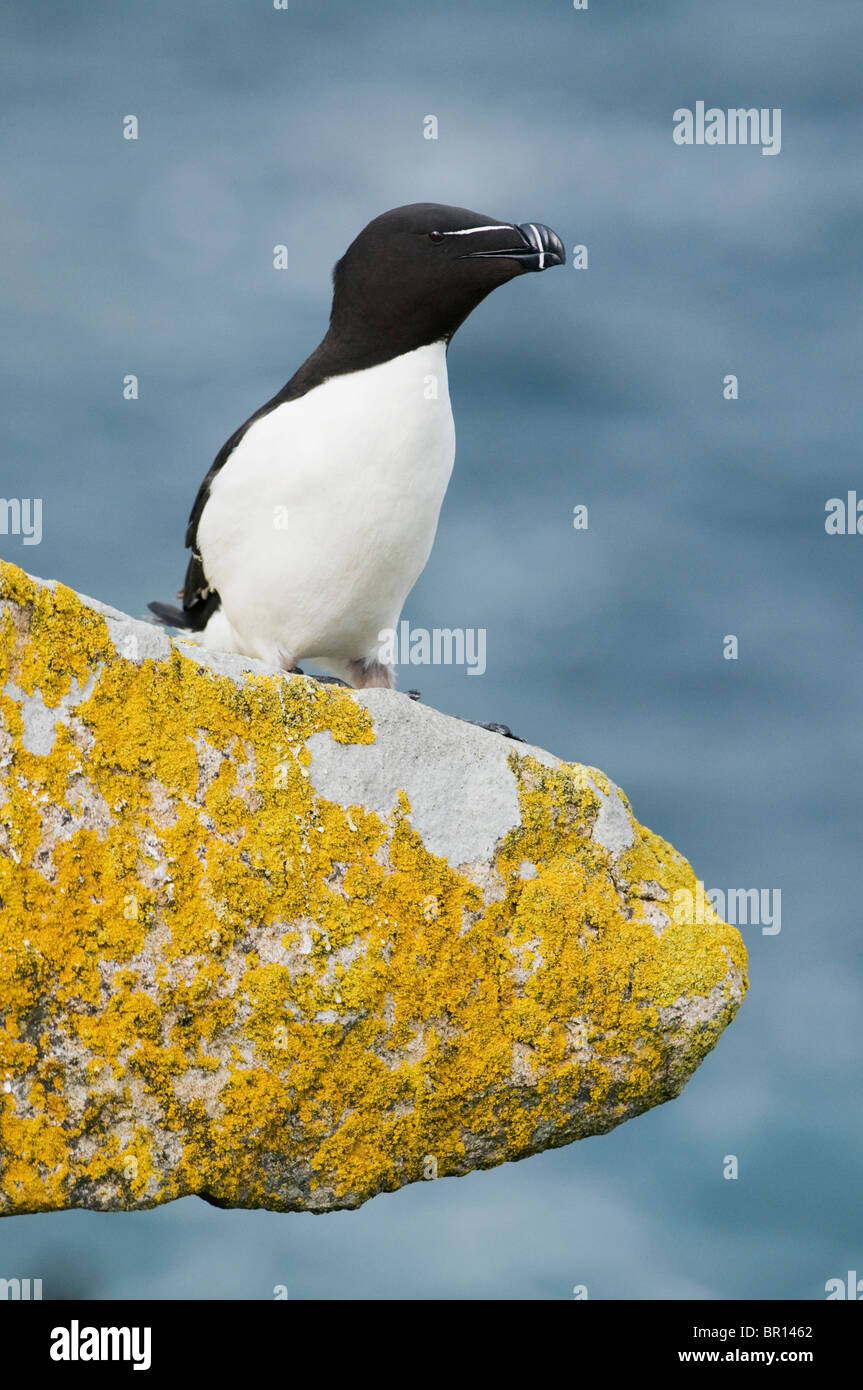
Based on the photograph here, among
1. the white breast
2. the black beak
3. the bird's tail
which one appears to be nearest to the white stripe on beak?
the black beak

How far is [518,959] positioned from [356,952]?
24.1 inches

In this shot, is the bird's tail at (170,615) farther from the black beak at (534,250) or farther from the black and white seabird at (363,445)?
the black beak at (534,250)

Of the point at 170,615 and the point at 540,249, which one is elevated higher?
the point at 540,249

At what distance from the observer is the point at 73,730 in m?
4.83

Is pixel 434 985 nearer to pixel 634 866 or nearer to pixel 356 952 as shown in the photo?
pixel 356 952

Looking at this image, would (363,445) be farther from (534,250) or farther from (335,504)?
(534,250)

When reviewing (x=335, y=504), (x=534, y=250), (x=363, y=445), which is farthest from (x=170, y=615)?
(x=534, y=250)

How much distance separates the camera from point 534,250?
574cm

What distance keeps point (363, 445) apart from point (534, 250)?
100cm

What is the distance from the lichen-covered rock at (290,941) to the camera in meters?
4.77

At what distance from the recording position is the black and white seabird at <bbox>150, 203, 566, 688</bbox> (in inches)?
230

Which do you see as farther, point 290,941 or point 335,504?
point 335,504

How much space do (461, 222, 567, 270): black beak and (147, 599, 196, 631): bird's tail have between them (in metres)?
2.25

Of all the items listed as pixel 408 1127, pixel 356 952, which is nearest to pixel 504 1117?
pixel 408 1127
